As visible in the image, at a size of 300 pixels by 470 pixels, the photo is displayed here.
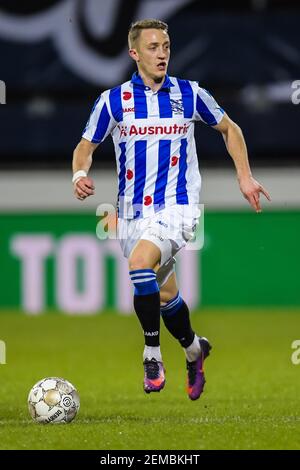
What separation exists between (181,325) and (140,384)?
6.24 feet

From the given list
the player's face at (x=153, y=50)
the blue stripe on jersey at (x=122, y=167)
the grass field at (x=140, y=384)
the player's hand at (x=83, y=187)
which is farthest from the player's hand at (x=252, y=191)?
the grass field at (x=140, y=384)

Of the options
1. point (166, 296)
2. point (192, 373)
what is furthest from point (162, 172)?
point (192, 373)

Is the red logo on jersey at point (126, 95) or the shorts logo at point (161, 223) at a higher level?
the red logo on jersey at point (126, 95)

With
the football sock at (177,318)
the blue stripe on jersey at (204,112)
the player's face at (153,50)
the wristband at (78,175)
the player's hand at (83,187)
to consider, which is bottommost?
the football sock at (177,318)

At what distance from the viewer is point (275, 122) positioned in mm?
14328

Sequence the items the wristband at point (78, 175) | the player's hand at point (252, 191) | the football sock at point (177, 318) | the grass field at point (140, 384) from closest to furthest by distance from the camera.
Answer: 1. the grass field at point (140, 384)
2. the wristband at point (78, 175)
3. the player's hand at point (252, 191)
4. the football sock at point (177, 318)

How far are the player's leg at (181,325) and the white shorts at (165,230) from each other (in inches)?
5.0

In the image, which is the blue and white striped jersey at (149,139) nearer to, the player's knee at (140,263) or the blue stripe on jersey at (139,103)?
the blue stripe on jersey at (139,103)

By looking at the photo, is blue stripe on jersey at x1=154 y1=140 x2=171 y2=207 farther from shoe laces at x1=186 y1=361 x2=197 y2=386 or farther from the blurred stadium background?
the blurred stadium background

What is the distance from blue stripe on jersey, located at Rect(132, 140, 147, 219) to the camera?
736cm

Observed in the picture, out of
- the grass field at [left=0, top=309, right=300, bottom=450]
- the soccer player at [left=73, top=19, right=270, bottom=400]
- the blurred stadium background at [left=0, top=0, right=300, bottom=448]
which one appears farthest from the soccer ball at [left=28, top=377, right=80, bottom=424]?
the blurred stadium background at [left=0, top=0, right=300, bottom=448]

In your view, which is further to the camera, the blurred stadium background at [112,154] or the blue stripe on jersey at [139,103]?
the blurred stadium background at [112,154]

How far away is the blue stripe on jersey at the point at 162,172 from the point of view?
7348 mm
